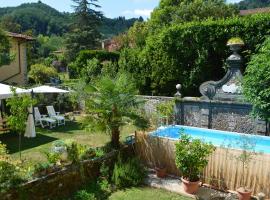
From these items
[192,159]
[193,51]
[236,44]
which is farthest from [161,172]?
[193,51]

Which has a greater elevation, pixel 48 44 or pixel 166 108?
A: pixel 48 44

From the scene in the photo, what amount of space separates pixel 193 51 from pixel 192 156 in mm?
10982

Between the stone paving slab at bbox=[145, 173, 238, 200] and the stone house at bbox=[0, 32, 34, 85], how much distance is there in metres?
18.6

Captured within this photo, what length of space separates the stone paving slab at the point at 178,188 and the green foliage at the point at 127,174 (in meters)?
0.35

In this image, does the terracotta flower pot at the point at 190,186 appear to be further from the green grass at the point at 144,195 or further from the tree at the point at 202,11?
the tree at the point at 202,11

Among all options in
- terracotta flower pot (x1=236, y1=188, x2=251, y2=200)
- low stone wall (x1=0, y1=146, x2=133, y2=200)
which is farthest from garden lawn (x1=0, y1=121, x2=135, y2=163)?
terracotta flower pot (x1=236, y1=188, x2=251, y2=200)

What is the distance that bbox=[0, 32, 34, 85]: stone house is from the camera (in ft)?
82.9

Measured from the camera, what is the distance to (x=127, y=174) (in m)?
9.85

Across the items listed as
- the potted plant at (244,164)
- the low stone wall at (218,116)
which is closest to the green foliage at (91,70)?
the low stone wall at (218,116)

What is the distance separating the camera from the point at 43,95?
20.7 meters

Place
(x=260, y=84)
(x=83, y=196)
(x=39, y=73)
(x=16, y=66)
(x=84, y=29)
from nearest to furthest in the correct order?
(x=83, y=196), (x=260, y=84), (x=16, y=66), (x=39, y=73), (x=84, y=29)

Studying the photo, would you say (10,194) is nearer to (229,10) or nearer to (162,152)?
(162,152)

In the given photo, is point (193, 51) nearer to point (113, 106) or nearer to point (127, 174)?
point (113, 106)

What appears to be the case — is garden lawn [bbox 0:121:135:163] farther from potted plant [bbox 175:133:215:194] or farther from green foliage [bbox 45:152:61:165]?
potted plant [bbox 175:133:215:194]
